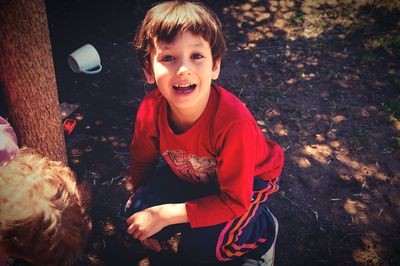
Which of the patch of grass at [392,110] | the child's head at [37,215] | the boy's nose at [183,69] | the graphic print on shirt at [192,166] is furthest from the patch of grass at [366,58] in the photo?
the child's head at [37,215]

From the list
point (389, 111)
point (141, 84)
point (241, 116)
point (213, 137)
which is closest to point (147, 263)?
point (213, 137)

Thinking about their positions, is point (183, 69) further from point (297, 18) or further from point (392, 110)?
point (297, 18)

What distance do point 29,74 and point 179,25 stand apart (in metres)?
1.35

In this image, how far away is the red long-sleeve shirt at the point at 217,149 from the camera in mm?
2021

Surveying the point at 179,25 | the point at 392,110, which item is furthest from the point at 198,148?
the point at 392,110

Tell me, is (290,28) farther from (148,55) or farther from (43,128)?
(43,128)

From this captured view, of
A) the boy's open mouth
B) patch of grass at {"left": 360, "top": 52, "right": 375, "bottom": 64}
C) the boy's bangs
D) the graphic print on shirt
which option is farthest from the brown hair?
patch of grass at {"left": 360, "top": 52, "right": 375, "bottom": 64}

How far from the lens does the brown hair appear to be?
6.49 ft

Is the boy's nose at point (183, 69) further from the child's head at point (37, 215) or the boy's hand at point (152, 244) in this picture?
the boy's hand at point (152, 244)

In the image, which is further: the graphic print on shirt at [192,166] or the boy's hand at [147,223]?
the graphic print on shirt at [192,166]

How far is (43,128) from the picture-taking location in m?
2.74

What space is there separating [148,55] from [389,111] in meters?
3.74

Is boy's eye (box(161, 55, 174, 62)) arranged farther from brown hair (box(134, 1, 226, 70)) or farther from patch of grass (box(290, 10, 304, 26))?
patch of grass (box(290, 10, 304, 26))

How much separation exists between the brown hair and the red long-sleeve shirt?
0.40 meters
